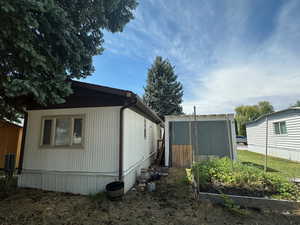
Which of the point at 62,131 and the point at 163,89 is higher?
the point at 163,89

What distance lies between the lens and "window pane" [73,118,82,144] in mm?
4660

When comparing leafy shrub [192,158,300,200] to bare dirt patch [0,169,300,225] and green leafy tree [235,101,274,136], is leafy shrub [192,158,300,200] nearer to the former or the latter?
bare dirt patch [0,169,300,225]

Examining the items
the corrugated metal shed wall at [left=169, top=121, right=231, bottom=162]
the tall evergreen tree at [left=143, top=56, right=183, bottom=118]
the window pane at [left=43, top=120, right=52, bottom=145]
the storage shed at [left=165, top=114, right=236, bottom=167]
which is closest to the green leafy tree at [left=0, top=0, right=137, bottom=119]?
the window pane at [left=43, top=120, right=52, bottom=145]

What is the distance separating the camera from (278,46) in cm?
631

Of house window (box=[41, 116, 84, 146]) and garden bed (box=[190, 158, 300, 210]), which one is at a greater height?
house window (box=[41, 116, 84, 146])

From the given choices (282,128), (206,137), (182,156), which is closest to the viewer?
(182,156)

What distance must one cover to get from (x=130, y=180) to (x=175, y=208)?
6.21 ft

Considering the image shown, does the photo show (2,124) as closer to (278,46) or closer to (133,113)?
(133,113)

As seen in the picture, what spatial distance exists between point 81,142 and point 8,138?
5.87 metres

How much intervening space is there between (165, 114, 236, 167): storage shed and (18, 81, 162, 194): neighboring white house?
3.79m

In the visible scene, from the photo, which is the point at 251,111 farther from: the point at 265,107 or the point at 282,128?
the point at 282,128

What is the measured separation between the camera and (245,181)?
4.12 m

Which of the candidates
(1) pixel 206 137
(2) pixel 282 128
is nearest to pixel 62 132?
(1) pixel 206 137

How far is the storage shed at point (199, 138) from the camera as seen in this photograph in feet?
26.4
